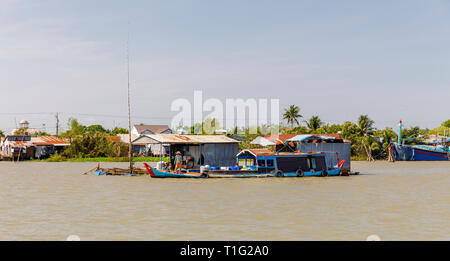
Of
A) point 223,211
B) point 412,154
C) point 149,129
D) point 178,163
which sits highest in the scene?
point 149,129

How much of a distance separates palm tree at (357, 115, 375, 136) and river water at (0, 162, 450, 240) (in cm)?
3980

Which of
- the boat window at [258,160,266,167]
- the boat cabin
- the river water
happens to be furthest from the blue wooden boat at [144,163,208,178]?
the boat cabin

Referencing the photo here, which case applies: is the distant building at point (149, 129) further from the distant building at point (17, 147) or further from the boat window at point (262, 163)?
the boat window at point (262, 163)

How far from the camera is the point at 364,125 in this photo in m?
64.6

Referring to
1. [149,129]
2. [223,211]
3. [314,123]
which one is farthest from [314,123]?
[223,211]

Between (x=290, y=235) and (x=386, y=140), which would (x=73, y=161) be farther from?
(x=290, y=235)

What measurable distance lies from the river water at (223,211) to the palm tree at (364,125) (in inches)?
1567

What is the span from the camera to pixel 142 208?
54.0 ft

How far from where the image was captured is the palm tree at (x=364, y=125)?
64.6 metres

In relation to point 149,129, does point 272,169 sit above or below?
below

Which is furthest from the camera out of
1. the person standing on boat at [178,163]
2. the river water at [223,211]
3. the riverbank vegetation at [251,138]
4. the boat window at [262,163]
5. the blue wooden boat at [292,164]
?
the riverbank vegetation at [251,138]

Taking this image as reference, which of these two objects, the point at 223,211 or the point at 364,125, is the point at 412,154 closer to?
the point at 364,125

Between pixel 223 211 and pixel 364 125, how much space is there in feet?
174

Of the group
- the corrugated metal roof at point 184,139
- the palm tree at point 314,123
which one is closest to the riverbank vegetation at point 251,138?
the palm tree at point 314,123
